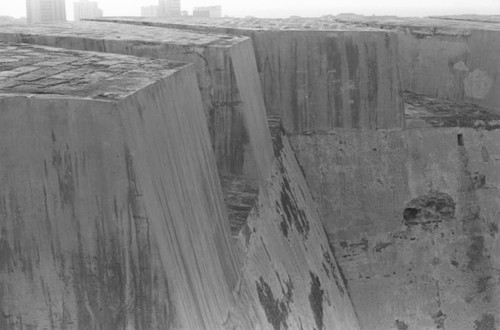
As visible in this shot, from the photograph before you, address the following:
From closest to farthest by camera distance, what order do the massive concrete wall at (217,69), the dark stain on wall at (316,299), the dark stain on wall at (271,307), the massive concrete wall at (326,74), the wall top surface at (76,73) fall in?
1. the wall top surface at (76,73)
2. the dark stain on wall at (271,307)
3. the massive concrete wall at (217,69)
4. the dark stain on wall at (316,299)
5. the massive concrete wall at (326,74)

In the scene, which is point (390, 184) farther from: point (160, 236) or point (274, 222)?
point (160, 236)

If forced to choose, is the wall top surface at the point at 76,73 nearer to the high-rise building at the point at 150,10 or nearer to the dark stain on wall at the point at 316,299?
the dark stain on wall at the point at 316,299

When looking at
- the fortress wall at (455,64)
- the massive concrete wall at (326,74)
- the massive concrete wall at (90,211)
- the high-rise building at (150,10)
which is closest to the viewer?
the massive concrete wall at (90,211)

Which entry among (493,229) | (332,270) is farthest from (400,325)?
(493,229)

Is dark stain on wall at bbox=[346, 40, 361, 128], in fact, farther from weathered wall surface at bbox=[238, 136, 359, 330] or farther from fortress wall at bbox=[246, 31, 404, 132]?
A: weathered wall surface at bbox=[238, 136, 359, 330]

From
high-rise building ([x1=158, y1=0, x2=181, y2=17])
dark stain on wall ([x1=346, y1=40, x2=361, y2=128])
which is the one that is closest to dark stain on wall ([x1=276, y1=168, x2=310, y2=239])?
dark stain on wall ([x1=346, y1=40, x2=361, y2=128])

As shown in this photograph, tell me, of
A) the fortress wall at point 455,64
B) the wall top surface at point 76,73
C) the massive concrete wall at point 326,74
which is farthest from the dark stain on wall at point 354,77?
the wall top surface at point 76,73

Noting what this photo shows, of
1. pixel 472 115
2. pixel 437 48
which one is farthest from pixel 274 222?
pixel 437 48
